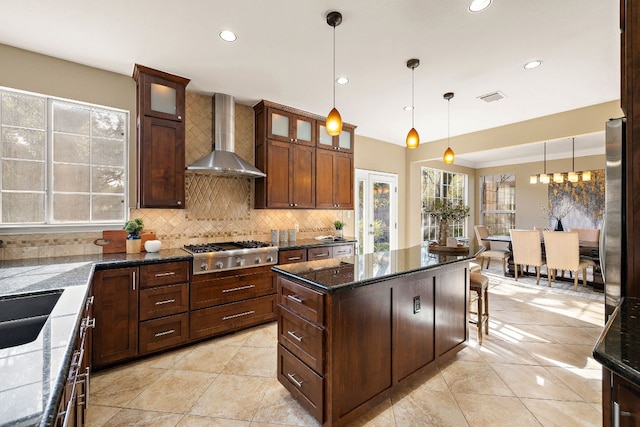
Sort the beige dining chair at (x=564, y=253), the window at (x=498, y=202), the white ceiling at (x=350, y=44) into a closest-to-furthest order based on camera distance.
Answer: the white ceiling at (x=350, y=44) → the beige dining chair at (x=564, y=253) → the window at (x=498, y=202)

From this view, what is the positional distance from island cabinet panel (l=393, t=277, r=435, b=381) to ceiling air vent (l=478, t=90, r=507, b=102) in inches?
106

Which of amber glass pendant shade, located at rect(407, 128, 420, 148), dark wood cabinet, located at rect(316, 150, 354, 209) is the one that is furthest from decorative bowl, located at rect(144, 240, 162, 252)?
amber glass pendant shade, located at rect(407, 128, 420, 148)

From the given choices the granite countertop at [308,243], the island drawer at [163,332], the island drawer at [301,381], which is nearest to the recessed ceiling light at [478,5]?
the island drawer at [301,381]

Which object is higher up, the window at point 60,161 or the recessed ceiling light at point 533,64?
the recessed ceiling light at point 533,64

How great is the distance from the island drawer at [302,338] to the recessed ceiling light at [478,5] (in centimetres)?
244

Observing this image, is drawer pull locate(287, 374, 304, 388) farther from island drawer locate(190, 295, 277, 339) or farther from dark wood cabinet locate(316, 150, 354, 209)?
dark wood cabinet locate(316, 150, 354, 209)

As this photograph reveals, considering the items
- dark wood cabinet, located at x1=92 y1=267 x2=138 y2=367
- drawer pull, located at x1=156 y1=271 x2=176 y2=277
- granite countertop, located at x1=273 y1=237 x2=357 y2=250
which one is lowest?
dark wood cabinet, located at x1=92 y1=267 x2=138 y2=367

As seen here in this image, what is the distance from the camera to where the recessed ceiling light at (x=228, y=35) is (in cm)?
233

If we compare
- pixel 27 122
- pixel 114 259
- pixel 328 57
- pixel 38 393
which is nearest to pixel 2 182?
pixel 27 122

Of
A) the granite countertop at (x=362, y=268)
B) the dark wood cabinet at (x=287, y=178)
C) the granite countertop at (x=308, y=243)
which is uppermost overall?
the dark wood cabinet at (x=287, y=178)

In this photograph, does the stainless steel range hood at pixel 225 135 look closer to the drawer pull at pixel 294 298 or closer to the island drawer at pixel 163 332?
the island drawer at pixel 163 332

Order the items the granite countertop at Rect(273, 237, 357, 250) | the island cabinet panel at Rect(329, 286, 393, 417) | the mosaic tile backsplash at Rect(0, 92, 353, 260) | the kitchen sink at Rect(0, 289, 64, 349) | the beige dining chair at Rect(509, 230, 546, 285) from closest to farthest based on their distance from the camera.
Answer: the kitchen sink at Rect(0, 289, 64, 349)
the island cabinet panel at Rect(329, 286, 393, 417)
the mosaic tile backsplash at Rect(0, 92, 353, 260)
the granite countertop at Rect(273, 237, 357, 250)
the beige dining chair at Rect(509, 230, 546, 285)

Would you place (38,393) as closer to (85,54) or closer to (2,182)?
(2,182)

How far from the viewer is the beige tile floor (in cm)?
188
